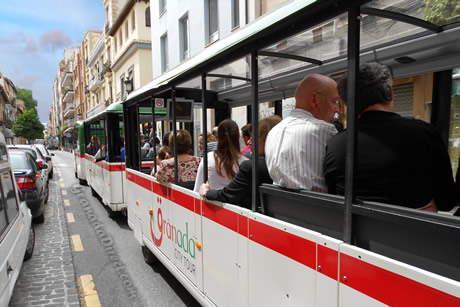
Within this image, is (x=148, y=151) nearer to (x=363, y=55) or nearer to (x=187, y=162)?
(x=187, y=162)

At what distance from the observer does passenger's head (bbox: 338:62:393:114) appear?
158 cm

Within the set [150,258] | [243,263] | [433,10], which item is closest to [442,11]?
[433,10]

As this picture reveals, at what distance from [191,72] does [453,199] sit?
220 cm

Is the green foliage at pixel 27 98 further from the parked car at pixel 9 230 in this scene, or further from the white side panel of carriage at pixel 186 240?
the white side panel of carriage at pixel 186 240

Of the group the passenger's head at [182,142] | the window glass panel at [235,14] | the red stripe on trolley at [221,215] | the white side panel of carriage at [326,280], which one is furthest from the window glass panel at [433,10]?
the window glass panel at [235,14]

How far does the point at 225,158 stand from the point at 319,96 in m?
1.20

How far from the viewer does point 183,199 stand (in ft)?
11.1

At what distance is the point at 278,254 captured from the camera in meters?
1.98

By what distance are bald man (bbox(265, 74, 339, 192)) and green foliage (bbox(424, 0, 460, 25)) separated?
0.99m

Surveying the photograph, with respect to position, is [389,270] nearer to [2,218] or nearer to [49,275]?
[2,218]

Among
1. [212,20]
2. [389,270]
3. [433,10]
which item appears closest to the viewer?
[389,270]

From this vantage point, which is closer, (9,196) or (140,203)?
(9,196)

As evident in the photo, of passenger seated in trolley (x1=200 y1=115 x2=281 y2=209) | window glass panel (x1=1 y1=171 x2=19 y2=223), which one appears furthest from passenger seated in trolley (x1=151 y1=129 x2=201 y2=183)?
window glass panel (x1=1 y1=171 x2=19 y2=223)

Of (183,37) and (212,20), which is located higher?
(183,37)
